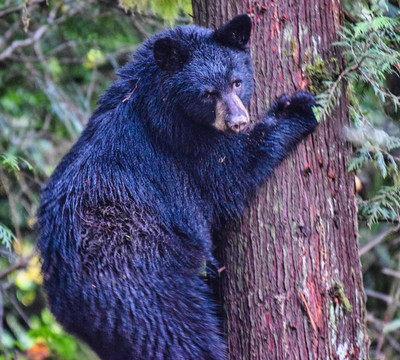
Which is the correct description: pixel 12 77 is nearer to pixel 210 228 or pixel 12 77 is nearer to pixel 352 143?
pixel 210 228

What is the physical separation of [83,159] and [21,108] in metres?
4.37

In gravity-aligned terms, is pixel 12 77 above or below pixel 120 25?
below

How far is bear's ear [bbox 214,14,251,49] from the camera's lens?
3.58m

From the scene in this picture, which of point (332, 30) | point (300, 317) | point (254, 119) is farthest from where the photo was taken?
point (254, 119)

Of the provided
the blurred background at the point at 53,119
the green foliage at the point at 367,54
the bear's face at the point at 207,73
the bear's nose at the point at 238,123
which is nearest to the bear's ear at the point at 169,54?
the bear's face at the point at 207,73

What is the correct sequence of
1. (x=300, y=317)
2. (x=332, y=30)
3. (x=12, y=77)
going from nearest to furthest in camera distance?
(x=300, y=317) → (x=332, y=30) → (x=12, y=77)

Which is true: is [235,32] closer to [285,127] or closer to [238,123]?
[238,123]

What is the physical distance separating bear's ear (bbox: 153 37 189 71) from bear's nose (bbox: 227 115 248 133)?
623 millimetres

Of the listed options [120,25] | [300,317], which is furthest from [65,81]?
[300,317]

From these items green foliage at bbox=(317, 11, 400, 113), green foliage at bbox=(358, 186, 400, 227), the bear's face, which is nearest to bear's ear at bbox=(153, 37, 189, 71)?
the bear's face

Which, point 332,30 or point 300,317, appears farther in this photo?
point 332,30

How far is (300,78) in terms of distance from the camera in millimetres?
3688

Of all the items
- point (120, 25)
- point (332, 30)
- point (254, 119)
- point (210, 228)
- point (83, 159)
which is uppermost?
point (120, 25)

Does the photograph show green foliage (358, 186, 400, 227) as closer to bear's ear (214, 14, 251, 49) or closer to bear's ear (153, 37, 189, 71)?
bear's ear (214, 14, 251, 49)
